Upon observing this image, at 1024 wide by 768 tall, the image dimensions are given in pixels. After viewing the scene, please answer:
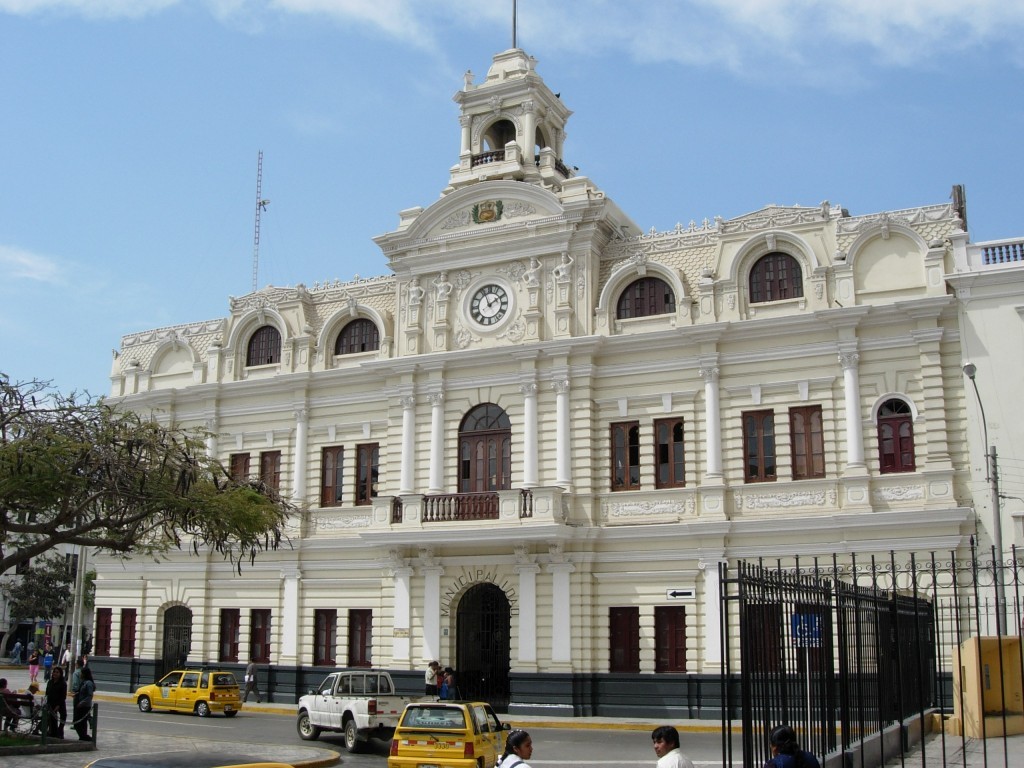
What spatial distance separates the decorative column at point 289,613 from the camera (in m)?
34.2

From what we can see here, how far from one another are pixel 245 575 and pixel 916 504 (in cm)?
2053

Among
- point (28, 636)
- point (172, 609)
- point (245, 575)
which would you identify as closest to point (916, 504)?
point (245, 575)

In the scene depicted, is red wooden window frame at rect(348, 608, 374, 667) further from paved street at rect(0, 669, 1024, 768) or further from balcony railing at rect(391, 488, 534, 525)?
balcony railing at rect(391, 488, 534, 525)

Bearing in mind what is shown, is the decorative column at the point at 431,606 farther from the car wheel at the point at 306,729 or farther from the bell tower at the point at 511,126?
the bell tower at the point at 511,126

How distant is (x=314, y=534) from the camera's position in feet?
114

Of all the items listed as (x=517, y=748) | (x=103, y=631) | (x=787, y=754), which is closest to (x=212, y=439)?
(x=103, y=631)

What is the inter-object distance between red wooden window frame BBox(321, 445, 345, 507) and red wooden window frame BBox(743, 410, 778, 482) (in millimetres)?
12813

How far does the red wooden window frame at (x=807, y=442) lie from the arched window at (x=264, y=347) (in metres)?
17.4

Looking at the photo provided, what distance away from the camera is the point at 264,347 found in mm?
37844

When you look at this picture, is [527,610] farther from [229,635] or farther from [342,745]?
[229,635]

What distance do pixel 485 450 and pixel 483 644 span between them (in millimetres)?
5646

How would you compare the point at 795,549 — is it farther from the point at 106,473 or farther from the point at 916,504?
the point at 106,473

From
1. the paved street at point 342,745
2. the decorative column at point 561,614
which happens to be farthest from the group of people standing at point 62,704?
the decorative column at point 561,614

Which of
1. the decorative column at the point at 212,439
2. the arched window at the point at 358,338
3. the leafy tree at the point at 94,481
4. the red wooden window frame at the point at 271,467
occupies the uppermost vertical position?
the arched window at the point at 358,338
